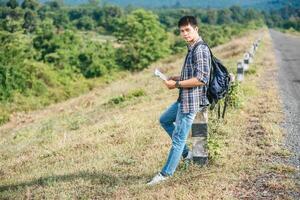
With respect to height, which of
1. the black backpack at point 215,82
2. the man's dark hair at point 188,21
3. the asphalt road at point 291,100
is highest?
the man's dark hair at point 188,21

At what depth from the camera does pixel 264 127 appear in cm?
938

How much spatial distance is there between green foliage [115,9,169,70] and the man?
50225 millimetres

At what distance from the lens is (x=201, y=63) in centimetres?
613

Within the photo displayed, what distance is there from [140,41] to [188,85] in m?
54.8

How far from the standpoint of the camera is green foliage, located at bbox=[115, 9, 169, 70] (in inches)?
2259

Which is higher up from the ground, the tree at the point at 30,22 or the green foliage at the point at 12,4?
the green foliage at the point at 12,4

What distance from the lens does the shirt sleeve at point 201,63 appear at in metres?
6.12

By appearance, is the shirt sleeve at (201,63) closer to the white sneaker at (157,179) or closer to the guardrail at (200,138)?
the guardrail at (200,138)

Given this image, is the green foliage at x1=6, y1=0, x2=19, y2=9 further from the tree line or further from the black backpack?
the black backpack

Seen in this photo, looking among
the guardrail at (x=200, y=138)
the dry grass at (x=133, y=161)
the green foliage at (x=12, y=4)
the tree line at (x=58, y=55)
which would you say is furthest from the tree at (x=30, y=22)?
the guardrail at (x=200, y=138)

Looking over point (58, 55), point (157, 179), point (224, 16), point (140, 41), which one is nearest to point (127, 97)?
point (157, 179)

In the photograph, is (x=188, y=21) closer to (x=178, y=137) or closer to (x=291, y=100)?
(x=178, y=137)

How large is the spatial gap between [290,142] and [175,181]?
9.22ft

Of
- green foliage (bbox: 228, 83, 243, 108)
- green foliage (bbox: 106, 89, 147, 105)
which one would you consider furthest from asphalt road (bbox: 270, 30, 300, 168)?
green foliage (bbox: 106, 89, 147, 105)
